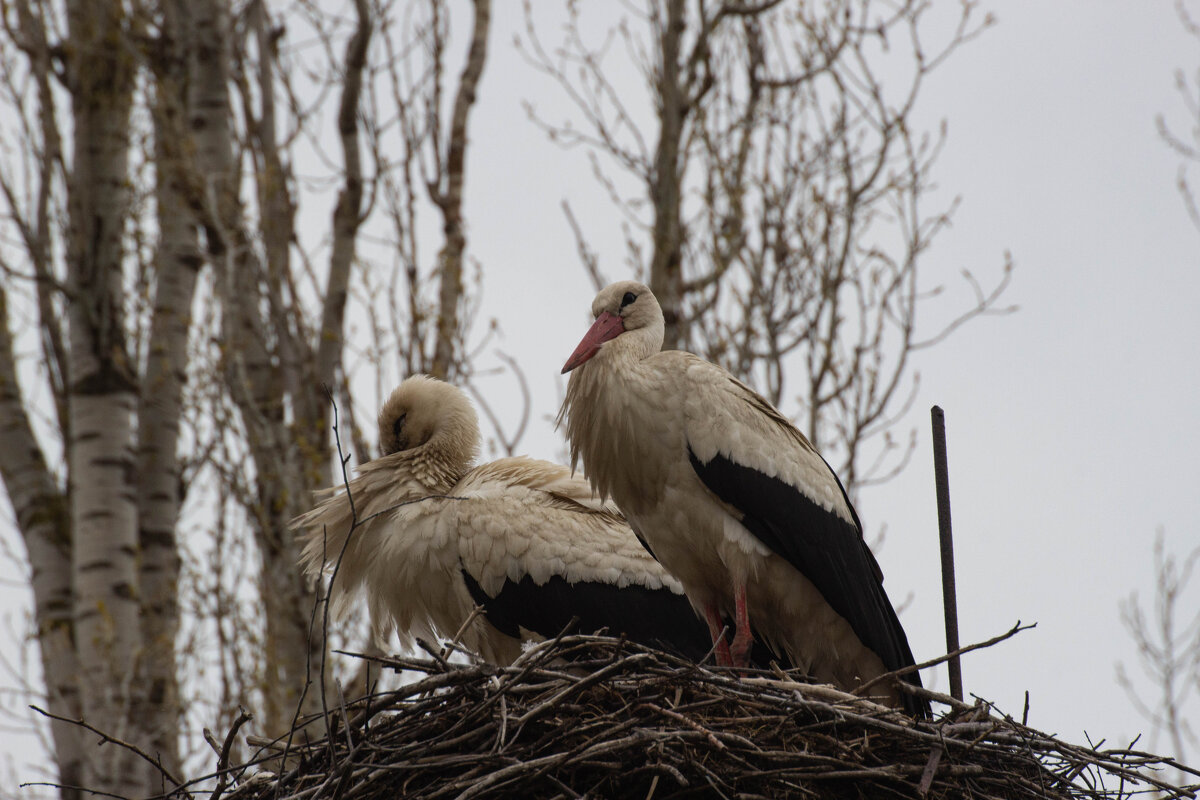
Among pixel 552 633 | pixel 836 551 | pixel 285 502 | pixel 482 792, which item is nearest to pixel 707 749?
pixel 482 792

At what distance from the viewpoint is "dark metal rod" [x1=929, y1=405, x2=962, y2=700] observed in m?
3.37

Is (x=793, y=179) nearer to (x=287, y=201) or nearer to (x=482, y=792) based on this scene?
(x=287, y=201)

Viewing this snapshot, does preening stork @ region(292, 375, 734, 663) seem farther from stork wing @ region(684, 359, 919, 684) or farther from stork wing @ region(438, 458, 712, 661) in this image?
stork wing @ region(684, 359, 919, 684)

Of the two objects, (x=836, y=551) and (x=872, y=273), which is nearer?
(x=836, y=551)

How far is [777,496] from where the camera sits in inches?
162

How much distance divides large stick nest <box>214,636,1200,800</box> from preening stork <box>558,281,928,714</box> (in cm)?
76

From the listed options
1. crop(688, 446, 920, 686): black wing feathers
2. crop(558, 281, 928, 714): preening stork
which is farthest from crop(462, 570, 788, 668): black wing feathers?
crop(688, 446, 920, 686): black wing feathers

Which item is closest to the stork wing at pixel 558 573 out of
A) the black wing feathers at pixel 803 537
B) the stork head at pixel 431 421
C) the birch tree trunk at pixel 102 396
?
the stork head at pixel 431 421

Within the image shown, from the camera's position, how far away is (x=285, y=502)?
23.4ft

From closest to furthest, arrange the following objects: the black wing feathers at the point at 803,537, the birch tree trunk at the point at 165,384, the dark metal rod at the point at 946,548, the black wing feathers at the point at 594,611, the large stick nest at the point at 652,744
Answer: the large stick nest at the point at 652,744
the dark metal rod at the point at 946,548
the black wing feathers at the point at 803,537
the black wing feathers at the point at 594,611
the birch tree trunk at the point at 165,384

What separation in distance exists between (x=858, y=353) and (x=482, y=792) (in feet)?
17.1

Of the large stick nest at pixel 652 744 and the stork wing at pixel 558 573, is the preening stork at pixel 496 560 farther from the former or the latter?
the large stick nest at pixel 652 744

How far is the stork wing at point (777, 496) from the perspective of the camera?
409 cm

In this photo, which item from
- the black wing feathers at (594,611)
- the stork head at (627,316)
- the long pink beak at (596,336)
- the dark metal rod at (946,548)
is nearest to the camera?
the dark metal rod at (946,548)
